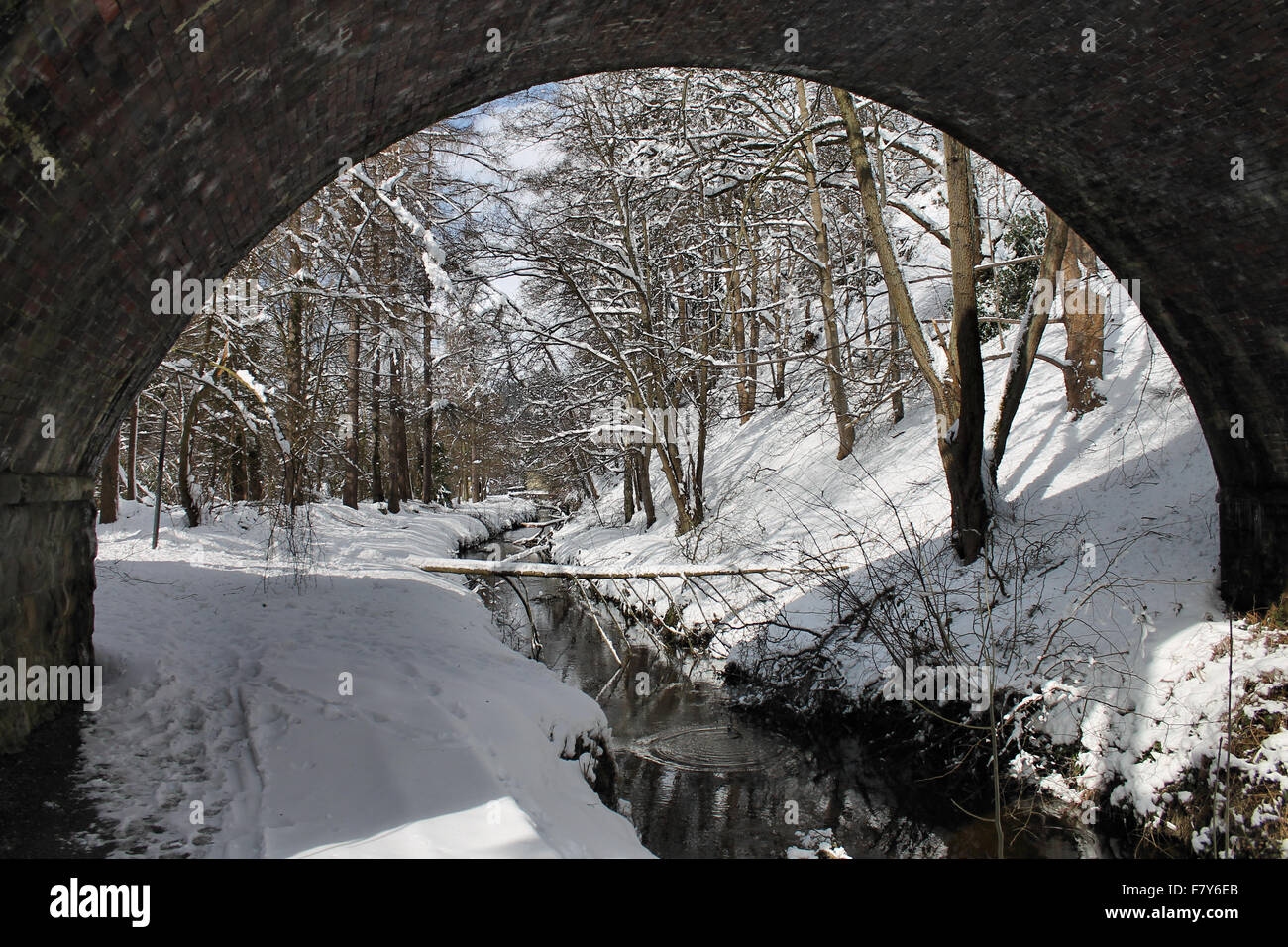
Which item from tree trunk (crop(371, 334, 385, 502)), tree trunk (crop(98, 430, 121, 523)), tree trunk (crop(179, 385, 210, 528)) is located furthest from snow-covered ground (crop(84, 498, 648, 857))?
tree trunk (crop(371, 334, 385, 502))

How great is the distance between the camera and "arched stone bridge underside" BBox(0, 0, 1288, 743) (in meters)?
3.52

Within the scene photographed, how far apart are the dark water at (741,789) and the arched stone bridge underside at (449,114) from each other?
10.7ft

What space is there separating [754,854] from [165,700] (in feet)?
14.4

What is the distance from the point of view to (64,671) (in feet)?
17.7

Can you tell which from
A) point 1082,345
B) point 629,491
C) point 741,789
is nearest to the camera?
point 741,789


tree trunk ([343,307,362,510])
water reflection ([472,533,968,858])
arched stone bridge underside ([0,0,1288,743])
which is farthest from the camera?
tree trunk ([343,307,362,510])

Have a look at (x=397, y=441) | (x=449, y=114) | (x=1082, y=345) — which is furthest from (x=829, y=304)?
(x=397, y=441)

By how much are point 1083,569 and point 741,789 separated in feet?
13.0

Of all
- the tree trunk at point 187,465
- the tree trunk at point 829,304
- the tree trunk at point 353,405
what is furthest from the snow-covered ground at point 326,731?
the tree trunk at point 353,405

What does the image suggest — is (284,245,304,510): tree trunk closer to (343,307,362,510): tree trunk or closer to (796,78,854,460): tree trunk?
(343,307,362,510): tree trunk

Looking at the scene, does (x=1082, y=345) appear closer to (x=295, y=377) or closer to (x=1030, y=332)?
(x=1030, y=332)

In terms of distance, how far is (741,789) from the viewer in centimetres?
715

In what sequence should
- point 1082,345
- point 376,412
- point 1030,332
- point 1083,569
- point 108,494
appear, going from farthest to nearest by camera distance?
point 376,412 → point 108,494 → point 1082,345 → point 1030,332 → point 1083,569

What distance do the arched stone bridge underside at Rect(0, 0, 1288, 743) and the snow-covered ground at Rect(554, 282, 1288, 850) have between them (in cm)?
93
